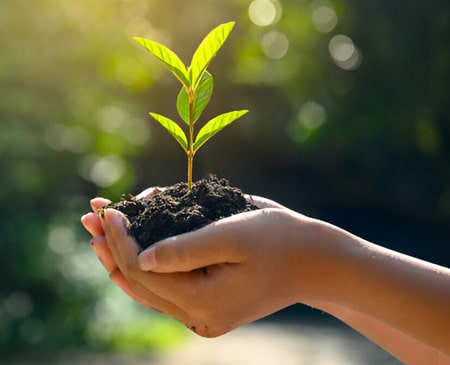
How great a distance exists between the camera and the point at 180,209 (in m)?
1.42

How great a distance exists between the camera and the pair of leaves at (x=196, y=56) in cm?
141

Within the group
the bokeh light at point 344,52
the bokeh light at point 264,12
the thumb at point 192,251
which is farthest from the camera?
the bokeh light at point 264,12

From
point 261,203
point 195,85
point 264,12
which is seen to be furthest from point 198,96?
point 264,12

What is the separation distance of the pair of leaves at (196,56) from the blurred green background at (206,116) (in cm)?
416

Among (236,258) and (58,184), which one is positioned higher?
(236,258)

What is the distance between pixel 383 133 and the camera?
8.05 m

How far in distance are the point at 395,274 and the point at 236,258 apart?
0.95 ft

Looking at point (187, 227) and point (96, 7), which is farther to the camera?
point (96, 7)

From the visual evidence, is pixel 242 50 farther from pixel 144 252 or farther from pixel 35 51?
pixel 144 252

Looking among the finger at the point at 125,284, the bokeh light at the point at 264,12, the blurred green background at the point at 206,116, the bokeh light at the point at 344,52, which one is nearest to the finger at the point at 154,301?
the finger at the point at 125,284

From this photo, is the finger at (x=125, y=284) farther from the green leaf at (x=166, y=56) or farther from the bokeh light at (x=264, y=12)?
the bokeh light at (x=264, y=12)

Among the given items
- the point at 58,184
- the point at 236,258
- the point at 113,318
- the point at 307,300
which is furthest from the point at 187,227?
the point at 58,184

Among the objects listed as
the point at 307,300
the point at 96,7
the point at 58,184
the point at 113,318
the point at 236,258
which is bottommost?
the point at 113,318

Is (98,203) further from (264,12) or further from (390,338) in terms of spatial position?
(264,12)
